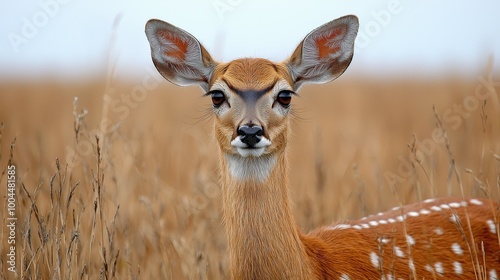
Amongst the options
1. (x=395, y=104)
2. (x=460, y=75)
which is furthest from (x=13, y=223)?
(x=395, y=104)

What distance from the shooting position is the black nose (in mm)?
3725

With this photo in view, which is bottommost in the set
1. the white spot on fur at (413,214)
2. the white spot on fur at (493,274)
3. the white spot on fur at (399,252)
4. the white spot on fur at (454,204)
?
the white spot on fur at (493,274)

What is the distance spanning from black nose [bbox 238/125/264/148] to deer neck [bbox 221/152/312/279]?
0.26 meters

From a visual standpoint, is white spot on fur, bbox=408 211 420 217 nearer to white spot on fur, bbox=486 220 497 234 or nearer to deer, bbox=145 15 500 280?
deer, bbox=145 15 500 280

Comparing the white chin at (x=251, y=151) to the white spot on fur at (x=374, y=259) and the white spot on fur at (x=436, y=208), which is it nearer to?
the white spot on fur at (x=374, y=259)

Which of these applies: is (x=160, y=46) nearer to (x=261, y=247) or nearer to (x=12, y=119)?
(x=261, y=247)

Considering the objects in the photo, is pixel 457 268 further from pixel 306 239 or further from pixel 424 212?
pixel 306 239

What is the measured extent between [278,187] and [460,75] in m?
8.09

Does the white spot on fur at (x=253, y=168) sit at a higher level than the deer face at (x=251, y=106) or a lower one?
lower

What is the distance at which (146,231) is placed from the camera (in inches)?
228

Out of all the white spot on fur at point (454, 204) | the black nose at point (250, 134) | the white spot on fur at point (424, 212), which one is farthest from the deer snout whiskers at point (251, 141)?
the white spot on fur at point (454, 204)

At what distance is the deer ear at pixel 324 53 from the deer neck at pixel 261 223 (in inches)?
26.0

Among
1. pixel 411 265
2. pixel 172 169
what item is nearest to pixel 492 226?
pixel 411 265

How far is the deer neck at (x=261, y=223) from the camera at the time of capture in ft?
12.7
